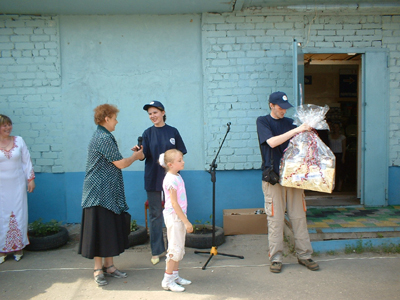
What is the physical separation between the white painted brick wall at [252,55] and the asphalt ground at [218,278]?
174 centimetres

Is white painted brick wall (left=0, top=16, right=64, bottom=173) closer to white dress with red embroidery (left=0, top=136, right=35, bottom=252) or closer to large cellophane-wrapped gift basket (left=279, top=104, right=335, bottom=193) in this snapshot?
white dress with red embroidery (left=0, top=136, right=35, bottom=252)

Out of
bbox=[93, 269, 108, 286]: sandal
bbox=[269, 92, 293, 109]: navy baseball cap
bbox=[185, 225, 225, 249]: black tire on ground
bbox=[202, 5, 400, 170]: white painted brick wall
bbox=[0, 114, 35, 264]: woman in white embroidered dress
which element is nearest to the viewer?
bbox=[93, 269, 108, 286]: sandal

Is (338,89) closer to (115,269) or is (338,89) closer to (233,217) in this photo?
(233,217)

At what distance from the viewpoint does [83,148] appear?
5711mm

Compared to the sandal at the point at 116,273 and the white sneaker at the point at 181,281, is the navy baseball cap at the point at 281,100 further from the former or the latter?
the sandal at the point at 116,273

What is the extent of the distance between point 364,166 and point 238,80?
94.4 inches

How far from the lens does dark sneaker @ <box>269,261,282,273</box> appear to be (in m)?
3.91

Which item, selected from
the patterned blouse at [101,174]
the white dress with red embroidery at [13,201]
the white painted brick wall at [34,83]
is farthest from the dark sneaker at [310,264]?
the white painted brick wall at [34,83]

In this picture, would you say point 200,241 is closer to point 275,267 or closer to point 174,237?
point 275,267

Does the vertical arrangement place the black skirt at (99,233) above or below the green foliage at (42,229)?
above

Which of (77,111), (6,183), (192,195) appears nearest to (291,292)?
(192,195)

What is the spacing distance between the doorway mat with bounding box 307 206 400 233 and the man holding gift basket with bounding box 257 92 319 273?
0.65 m

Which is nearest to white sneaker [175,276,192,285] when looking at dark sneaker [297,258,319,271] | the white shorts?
the white shorts

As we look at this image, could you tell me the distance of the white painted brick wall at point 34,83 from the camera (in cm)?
560
